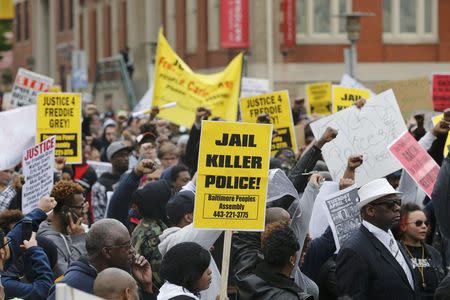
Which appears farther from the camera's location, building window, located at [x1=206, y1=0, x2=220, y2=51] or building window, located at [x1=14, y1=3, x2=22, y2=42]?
building window, located at [x1=14, y1=3, x2=22, y2=42]

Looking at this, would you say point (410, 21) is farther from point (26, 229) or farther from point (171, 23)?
point (26, 229)

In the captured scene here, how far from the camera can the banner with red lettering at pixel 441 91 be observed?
15906 millimetres

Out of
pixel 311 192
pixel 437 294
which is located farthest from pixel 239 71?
pixel 437 294

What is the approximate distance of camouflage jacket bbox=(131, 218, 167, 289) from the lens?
363 inches

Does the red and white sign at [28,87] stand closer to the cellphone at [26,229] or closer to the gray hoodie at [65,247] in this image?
the gray hoodie at [65,247]

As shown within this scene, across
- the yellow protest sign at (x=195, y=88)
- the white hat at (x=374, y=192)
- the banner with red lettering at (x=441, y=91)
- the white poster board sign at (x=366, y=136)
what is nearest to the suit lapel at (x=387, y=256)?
the white hat at (x=374, y=192)

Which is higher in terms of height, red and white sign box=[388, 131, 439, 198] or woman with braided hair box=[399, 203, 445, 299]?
red and white sign box=[388, 131, 439, 198]

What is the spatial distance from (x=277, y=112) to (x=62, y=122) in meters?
3.09

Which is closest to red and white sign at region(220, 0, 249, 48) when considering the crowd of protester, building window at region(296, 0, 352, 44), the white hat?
building window at region(296, 0, 352, 44)

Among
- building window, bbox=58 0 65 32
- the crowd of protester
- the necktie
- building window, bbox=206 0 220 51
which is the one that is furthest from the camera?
building window, bbox=58 0 65 32

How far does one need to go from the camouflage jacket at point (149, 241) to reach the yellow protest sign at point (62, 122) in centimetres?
353

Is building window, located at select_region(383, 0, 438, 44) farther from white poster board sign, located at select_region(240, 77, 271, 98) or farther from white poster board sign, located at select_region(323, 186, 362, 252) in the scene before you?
white poster board sign, located at select_region(323, 186, 362, 252)

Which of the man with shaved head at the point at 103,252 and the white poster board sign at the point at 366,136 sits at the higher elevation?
the white poster board sign at the point at 366,136

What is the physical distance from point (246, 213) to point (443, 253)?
228 cm
